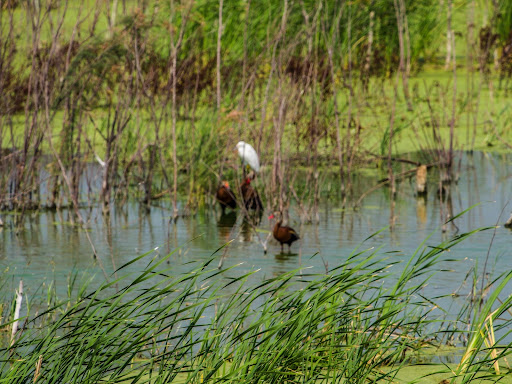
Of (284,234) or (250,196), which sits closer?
(284,234)

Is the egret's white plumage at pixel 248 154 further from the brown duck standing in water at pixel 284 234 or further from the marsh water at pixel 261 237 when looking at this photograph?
the brown duck standing in water at pixel 284 234

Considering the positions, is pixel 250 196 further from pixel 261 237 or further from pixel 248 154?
pixel 261 237

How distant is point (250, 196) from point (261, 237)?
723mm

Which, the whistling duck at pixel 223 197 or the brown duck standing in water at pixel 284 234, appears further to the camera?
the whistling duck at pixel 223 197

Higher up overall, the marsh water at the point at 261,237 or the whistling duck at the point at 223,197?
the whistling duck at the point at 223,197

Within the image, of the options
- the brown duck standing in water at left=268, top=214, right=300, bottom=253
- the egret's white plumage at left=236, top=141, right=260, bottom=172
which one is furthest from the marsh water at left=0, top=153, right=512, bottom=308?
the egret's white plumage at left=236, top=141, right=260, bottom=172

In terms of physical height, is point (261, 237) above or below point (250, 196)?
below

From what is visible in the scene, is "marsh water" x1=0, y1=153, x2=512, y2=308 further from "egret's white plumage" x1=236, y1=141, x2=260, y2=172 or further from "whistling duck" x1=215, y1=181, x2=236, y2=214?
"egret's white plumage" x1=236, y1=141, x2=260, y2=172

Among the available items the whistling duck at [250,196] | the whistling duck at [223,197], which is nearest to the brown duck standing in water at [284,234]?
the whistling duck at [250,196]

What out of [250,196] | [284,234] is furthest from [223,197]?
[284,234]

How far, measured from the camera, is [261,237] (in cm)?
664

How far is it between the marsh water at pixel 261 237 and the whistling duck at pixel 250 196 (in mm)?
163

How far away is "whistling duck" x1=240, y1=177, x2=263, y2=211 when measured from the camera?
7.18m

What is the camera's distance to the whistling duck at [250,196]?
23.6 feet
